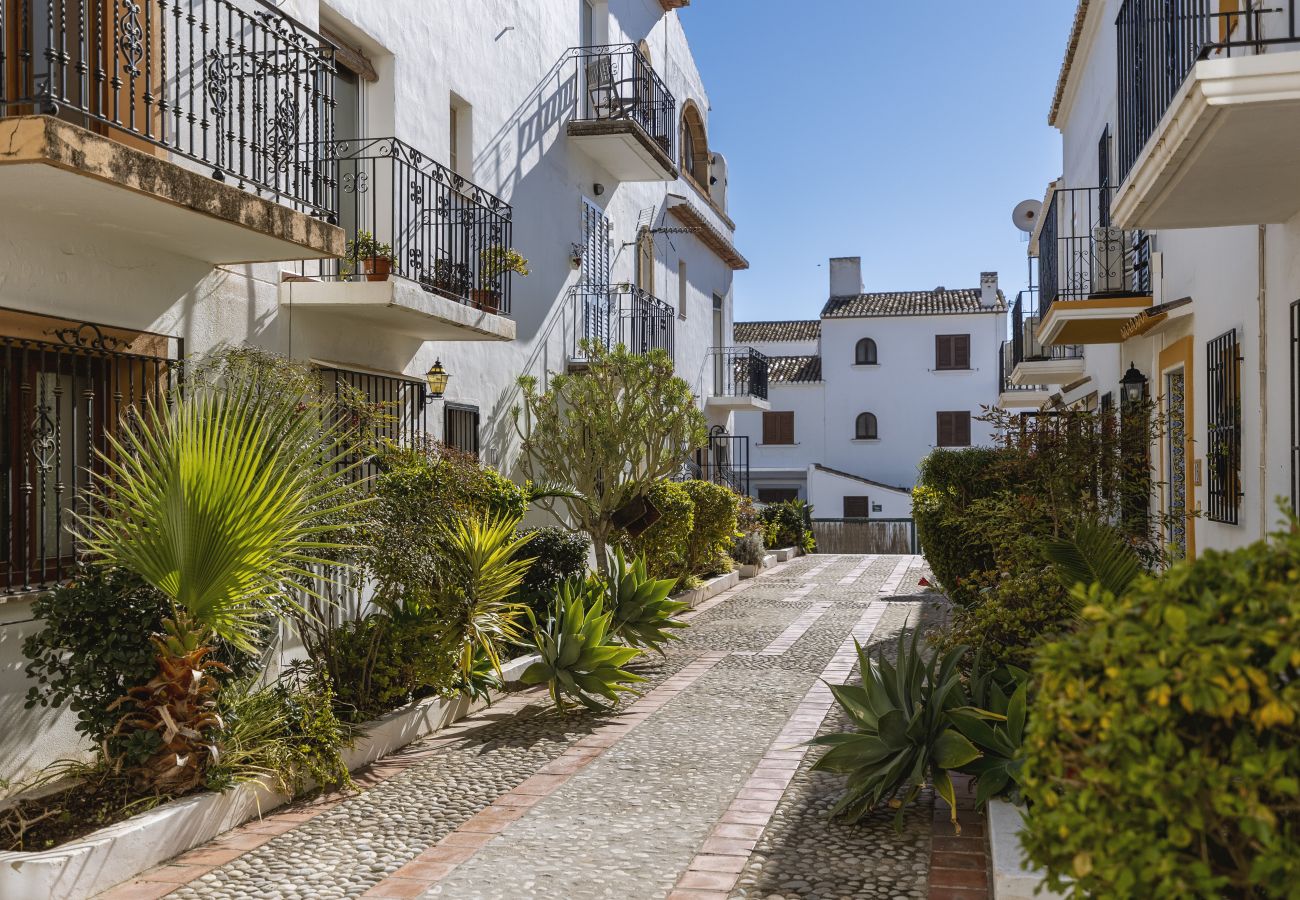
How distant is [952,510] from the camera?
12.7 m

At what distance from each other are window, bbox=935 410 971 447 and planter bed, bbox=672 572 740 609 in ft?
85.4

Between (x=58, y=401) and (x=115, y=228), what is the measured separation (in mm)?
1124

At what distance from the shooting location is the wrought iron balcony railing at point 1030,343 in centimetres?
1650

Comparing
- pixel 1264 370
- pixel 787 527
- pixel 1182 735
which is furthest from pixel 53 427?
pixel 787 527

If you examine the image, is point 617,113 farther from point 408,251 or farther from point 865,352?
point 865,352

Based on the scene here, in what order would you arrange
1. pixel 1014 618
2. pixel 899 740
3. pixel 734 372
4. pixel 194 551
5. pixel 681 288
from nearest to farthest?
pixel 194 551, pixel 899 740, pixel 1014 618, pixel 681 288, pixel 734 372

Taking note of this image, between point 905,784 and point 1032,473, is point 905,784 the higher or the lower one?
the lower one

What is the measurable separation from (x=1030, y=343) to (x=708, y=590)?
6138 millimetres

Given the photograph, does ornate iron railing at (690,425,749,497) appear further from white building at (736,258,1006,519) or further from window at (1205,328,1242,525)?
white building at (736,258,1006,519)

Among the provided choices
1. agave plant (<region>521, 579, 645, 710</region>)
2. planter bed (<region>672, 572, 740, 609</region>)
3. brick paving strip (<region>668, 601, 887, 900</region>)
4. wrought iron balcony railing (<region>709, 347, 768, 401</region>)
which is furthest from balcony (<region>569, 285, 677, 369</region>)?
brick paving strip (<region>668, 601, 887, 900</region>)

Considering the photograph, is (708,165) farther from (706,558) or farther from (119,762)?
(119,762)

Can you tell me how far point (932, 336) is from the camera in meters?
43.6

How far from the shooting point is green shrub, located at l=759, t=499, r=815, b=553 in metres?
25.1

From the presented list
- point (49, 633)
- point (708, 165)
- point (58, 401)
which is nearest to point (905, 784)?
point (49, 633)
